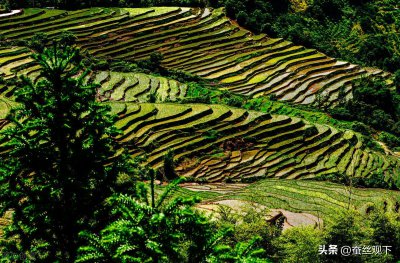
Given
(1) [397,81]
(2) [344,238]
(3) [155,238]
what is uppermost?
(3) [155,238]

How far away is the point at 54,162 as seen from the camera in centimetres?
898

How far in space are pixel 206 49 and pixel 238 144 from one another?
19.8 metres

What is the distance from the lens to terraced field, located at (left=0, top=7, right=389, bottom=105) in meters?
49.4

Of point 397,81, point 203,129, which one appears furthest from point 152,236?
point 397,81

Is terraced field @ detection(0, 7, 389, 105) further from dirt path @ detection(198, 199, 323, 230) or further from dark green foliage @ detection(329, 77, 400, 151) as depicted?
dirt path @ detection(198, 199, 323, 230)

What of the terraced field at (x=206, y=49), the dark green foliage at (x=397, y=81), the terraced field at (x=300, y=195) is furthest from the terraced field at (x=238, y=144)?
the dark green foliage at (x=397, y=81)

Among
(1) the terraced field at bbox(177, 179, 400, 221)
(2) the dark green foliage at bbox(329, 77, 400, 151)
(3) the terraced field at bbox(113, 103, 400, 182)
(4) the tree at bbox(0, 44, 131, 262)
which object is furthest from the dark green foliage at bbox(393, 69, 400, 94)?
(4) the tree at bbox(0, 44, 131, 262)

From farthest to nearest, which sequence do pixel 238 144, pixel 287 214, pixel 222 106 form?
pixel 222 106
pixel 238 144
pixel 287 214

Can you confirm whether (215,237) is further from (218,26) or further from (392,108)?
(218,26)

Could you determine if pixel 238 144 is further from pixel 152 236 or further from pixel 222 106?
pixel 152 236

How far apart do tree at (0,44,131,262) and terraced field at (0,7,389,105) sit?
128ft

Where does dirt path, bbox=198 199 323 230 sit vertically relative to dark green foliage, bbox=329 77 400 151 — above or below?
above

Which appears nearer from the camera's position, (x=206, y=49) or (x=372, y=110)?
(x=372, y=110)

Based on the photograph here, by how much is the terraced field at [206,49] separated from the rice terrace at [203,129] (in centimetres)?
19
